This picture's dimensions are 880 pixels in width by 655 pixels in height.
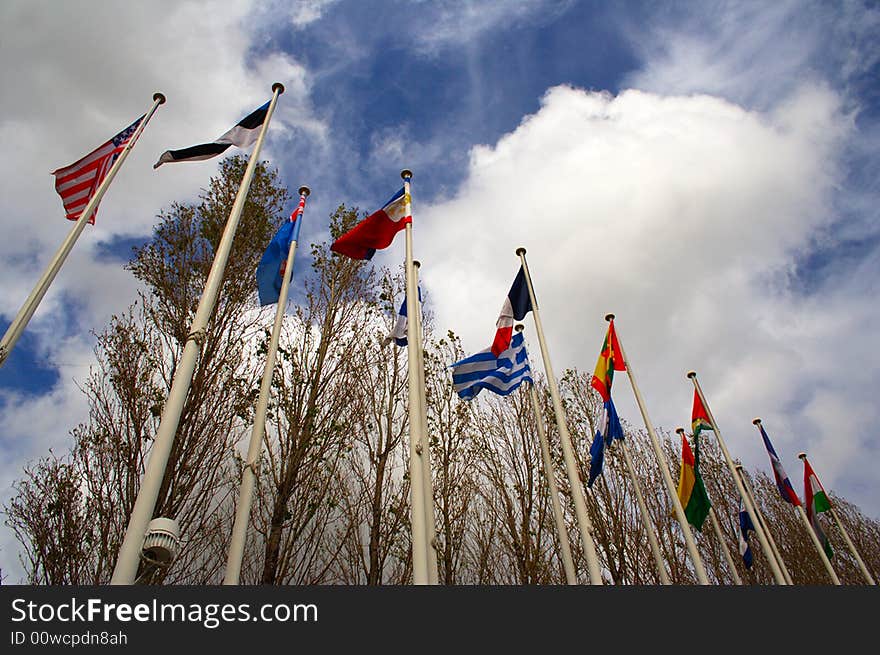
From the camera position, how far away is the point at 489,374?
9.85 meters

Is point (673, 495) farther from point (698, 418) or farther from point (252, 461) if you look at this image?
point (252, 461)

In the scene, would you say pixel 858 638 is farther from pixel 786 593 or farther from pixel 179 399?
pixel 179 399

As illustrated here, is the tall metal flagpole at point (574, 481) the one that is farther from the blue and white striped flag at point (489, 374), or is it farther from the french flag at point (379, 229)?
the french flag at point (379, 229)

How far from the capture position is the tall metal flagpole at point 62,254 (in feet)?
16.0

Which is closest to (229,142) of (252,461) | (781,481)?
(252,461)

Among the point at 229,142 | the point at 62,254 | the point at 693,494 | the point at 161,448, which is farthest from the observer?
the point at 693,494

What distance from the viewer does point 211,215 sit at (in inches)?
491

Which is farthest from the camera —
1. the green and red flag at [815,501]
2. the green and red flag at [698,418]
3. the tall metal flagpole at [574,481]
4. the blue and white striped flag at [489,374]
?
the green and red flag at [815,501]

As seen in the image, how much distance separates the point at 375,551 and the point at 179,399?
8.81m

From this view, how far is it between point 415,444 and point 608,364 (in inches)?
244

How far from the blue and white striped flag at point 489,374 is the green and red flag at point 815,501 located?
8.94m

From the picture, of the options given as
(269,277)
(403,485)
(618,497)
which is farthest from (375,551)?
(618,497)

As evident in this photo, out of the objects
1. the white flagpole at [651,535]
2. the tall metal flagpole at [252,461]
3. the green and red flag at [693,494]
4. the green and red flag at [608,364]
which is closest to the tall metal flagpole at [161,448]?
the tall metal flagpole at [252,461]

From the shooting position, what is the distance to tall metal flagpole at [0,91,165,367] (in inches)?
192
